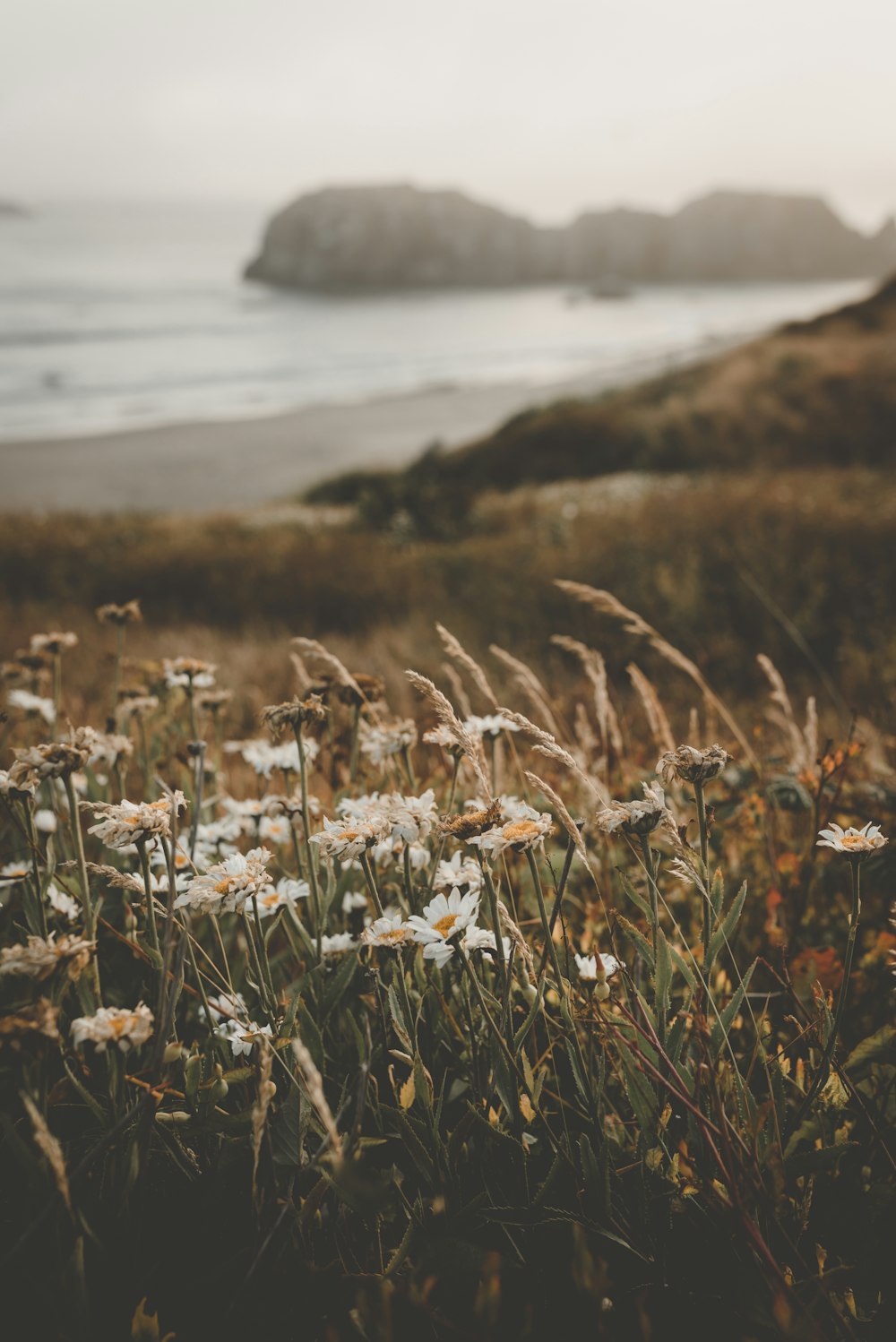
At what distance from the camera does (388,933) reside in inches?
49.2

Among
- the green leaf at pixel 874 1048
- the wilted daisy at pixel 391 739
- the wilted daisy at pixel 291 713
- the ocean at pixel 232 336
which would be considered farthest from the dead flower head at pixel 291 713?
the ocean at pixel 232 336

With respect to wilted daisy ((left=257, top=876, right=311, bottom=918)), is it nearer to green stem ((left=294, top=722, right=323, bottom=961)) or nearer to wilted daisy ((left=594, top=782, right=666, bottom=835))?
green stem ((left=294, top=722, right=323, bottom=961))

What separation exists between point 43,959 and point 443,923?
507 mm

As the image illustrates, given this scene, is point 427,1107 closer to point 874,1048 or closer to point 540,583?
point 874,1048

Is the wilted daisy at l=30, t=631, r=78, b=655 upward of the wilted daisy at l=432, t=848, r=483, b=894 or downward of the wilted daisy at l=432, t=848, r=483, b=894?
upward

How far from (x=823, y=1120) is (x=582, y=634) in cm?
414

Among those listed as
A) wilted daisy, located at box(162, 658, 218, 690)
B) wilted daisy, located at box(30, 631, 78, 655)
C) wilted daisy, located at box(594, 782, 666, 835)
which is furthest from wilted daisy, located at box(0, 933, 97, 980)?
wilted daisy, located at box(30, 631, 78, 655)

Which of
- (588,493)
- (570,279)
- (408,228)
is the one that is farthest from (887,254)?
(588,493)

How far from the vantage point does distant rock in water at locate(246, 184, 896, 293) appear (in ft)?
357

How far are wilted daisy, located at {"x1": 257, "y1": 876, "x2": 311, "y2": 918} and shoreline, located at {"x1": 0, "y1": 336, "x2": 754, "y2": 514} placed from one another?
15012 millimetres

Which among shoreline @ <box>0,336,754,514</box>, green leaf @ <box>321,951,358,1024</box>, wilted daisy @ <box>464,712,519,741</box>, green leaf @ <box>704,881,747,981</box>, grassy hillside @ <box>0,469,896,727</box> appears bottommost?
grassy hillside @ <box>0,469,896,727</box>

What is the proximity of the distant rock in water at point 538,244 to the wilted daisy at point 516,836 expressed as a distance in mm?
103593

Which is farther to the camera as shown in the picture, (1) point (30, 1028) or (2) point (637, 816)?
(2) point (637, 816)

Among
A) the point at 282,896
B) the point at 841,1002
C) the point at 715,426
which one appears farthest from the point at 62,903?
the point at 715,426
